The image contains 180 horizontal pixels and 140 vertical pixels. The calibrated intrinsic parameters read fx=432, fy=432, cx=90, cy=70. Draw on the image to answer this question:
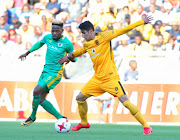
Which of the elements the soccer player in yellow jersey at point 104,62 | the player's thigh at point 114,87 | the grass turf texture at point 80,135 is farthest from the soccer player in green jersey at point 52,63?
the player's thigh at point 114,87

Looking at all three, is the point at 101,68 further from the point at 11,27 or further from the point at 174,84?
the point at 11,27

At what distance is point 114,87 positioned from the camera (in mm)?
8398

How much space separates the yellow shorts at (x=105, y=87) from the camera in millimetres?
8391

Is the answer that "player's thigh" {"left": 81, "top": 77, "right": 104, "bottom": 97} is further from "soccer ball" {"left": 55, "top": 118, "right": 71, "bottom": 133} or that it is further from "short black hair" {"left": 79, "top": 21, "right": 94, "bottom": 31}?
"short black hair" {"left": 79, "top": 21, "right": 94, "bottom": 31}

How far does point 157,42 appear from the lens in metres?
15.6

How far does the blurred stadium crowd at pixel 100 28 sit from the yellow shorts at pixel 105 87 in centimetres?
562

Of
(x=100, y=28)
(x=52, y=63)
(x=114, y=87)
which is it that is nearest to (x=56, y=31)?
(x=52, y=63)

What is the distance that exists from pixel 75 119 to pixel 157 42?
4515 mm

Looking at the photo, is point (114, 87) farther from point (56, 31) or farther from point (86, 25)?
point (56, 31)

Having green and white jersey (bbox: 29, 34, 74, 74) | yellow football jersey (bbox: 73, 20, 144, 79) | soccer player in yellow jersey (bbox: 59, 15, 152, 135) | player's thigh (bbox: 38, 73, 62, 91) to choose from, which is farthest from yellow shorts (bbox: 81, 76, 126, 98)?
green and white jersey (bbox: 29, 34, 74, 74)

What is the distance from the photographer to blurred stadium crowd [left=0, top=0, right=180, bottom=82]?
1445cm

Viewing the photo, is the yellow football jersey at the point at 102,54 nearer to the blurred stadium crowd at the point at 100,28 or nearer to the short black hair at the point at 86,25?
the short black hair at the point at 86,25

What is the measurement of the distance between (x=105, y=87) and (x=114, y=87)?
0.20m

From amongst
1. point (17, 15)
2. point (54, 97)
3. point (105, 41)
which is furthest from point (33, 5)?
point (105, 41)
